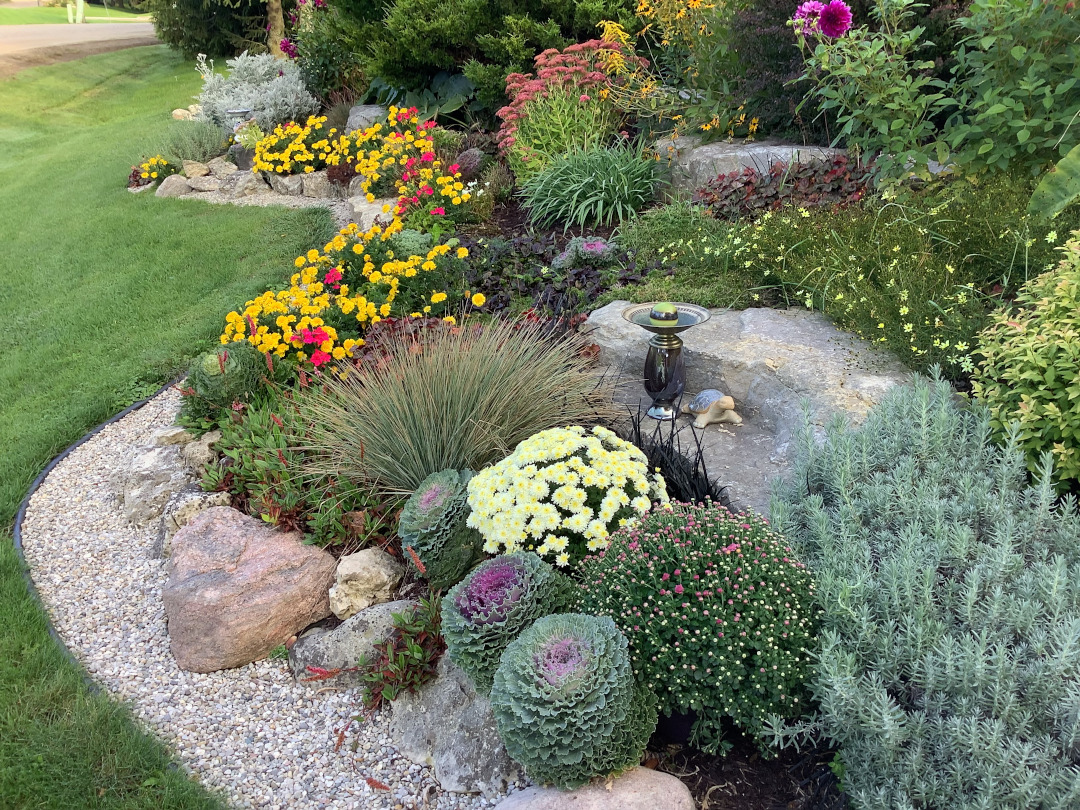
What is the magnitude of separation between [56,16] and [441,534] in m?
44.3

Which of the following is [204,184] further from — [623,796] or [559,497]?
[623,796]

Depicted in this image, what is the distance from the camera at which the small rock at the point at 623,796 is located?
7.06 feet

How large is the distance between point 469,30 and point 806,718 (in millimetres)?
8947

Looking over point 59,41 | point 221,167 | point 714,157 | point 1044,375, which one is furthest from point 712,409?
point 59,41

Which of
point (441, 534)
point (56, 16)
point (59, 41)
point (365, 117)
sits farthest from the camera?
point (56, 16)

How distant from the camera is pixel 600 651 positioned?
2.15 metres

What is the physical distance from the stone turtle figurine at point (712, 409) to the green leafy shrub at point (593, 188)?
9.99 feet

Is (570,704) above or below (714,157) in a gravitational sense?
below

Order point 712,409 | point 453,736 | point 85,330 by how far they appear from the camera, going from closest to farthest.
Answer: point 453,736 < point 712,409 < point 85,330

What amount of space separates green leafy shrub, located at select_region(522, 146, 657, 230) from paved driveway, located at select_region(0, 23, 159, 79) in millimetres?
20429

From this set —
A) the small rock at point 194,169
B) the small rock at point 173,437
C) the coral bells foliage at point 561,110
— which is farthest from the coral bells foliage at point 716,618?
the small rock at point 194,169

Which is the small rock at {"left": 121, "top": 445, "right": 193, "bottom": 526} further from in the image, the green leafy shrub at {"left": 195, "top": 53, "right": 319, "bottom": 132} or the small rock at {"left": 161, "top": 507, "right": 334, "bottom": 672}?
the green leafy shrub at {"left": 195, "top": 53, "right": 319, "bottom": 132}

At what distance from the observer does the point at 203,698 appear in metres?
3.07

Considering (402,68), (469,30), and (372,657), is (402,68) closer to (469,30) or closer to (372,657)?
(469,30)
